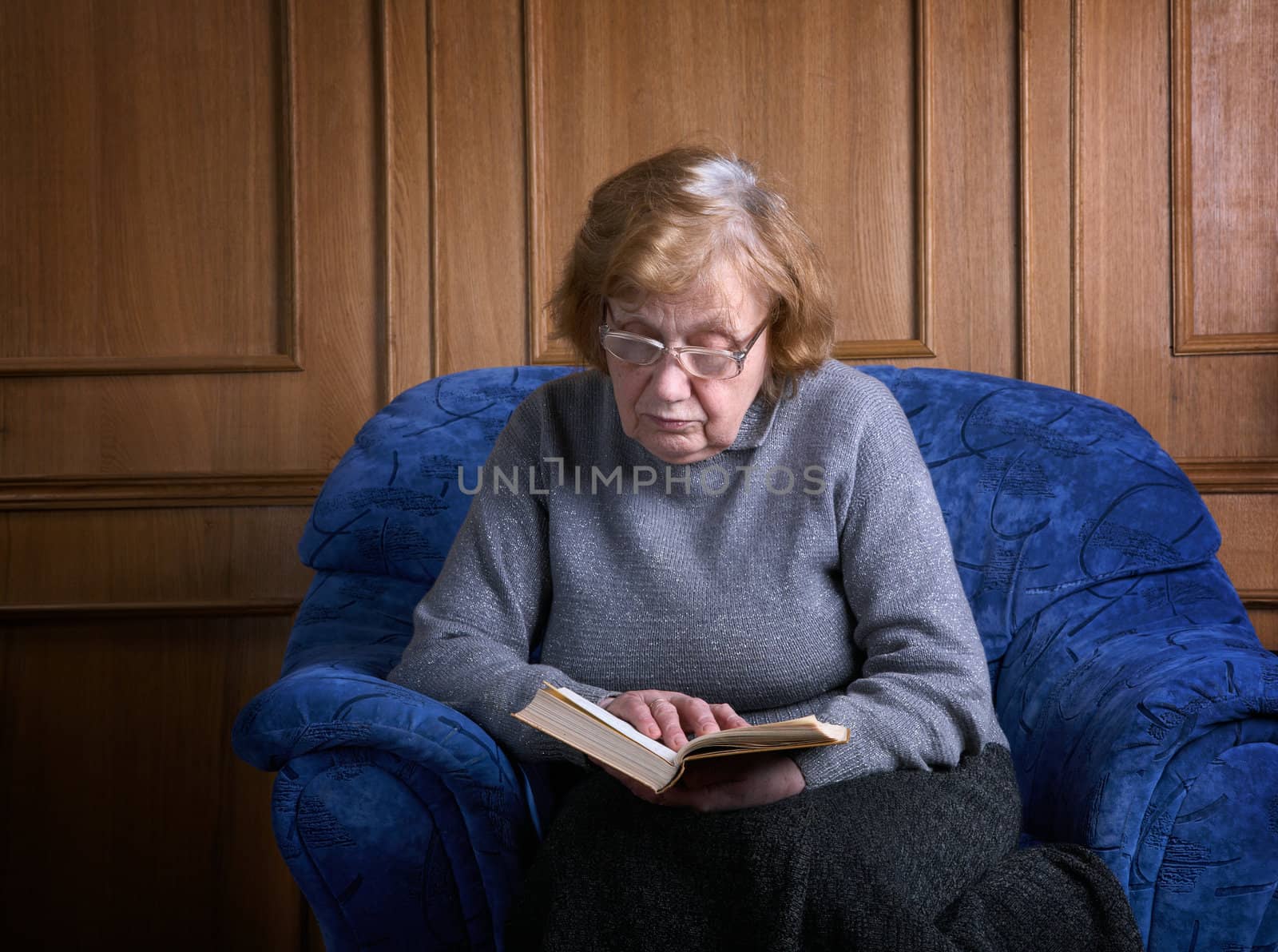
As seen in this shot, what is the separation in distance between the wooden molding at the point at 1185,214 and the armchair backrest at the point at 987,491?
433 mm

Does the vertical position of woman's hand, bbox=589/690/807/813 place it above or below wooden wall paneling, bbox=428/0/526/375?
below

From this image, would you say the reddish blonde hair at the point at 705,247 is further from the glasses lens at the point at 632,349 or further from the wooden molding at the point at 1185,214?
the wooden molding at the point at 1185,214

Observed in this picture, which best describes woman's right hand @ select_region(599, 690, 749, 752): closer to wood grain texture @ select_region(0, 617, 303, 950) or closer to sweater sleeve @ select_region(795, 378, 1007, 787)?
sweater sleeve @ select_region(795, 378, 1007, 787)

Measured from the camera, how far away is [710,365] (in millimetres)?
1291

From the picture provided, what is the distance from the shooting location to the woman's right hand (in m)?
1.08

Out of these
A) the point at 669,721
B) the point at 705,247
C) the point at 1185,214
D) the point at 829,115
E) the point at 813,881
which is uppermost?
the point at 829,115

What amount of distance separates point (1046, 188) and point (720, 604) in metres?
1.20

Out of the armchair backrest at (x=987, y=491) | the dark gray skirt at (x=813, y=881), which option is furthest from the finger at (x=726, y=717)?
the armchair backrest at (x=987, y=491)

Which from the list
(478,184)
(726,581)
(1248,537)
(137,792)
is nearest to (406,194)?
(478,184)

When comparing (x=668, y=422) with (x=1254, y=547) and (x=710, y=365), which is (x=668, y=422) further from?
(x=1254, y=547)

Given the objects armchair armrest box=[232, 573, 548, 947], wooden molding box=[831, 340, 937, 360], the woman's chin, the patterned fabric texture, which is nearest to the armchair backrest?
the patterned fabric texture

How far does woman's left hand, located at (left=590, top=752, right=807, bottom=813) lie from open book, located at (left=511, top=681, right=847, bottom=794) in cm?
5

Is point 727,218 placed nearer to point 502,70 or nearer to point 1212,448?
point 502,70

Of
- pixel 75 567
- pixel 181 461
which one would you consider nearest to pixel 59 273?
pixel 181 461
